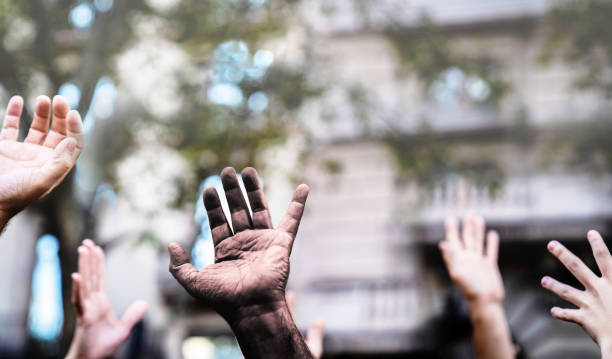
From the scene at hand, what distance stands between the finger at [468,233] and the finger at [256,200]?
114 centimetres

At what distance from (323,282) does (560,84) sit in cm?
490

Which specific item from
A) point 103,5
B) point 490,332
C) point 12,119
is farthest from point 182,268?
point 103,5

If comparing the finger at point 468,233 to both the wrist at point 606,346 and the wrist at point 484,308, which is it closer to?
the wrist at point 484,308

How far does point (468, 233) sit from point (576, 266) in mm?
869

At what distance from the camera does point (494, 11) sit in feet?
30.9

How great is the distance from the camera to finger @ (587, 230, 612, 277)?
4.71ft

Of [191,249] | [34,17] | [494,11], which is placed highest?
[494,11]

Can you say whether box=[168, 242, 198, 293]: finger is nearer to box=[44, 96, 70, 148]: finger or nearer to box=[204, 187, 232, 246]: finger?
box=[204, 187, 232, 246]: finger

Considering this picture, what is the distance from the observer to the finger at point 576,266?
1443mm

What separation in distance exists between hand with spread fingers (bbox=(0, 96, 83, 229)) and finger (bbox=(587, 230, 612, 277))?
4.56 feet

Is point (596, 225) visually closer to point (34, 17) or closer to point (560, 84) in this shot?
point (560, 84)

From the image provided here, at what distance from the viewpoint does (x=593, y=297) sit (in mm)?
→ 1426

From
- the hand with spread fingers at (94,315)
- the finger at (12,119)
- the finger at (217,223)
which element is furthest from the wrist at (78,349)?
the finger at (217,223)

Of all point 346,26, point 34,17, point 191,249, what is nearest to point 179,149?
point 191,249
